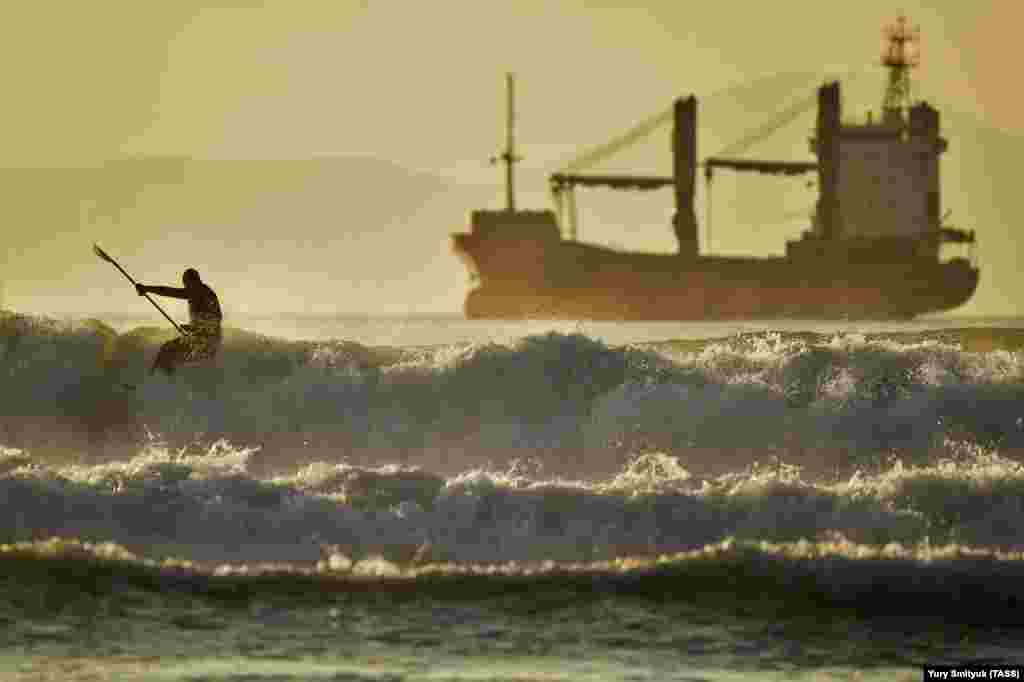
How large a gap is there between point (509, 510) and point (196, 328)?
691cm

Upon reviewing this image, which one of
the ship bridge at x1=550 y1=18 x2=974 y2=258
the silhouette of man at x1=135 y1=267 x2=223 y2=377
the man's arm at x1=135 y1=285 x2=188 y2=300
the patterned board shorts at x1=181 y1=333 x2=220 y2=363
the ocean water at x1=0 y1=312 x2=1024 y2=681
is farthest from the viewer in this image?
the ship bridge at x1=550 y1=18 x2=974 y2=258

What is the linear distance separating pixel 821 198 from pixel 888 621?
13941 centimetres

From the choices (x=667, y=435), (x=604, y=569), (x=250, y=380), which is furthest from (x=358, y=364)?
(x=604, y=569)

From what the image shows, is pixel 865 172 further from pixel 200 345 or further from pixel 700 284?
pixel 200 345

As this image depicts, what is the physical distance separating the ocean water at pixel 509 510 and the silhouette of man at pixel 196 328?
44.5 inches

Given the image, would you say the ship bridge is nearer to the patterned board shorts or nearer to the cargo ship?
the cargo ship

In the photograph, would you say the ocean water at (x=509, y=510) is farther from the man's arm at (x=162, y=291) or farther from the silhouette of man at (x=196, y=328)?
the man's arm at (x=162, y=291)

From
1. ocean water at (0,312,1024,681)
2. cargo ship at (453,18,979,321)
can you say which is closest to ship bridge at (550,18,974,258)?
cargo ship at (453,18,979,321)

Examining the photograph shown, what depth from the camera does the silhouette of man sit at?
23236mm

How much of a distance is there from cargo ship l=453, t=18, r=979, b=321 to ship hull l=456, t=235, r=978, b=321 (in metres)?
0.08

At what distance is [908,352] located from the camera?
2564cm

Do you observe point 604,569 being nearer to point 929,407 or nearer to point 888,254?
point 929,407

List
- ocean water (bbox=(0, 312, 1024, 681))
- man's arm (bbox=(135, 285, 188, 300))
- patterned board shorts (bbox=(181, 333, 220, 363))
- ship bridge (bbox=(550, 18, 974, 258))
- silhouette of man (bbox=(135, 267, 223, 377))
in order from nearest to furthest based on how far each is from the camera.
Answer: ocean water (bbox=(0, 312, 1024, 681)) → man's arm (bbox=(135, 285, 188, 300)) → silhouette of man (bbox=(135, 267, 223, 377)) → patterned board shorts (bbox=(181, 333, 220, 363)) → ship bridge (bbox=(550, 18, 974, 258))

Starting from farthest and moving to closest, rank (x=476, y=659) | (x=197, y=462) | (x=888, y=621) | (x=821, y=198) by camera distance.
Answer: (x=821, y=198) < (x=197, y=462) < (x=888, y=621) < (x=476, y=659)
